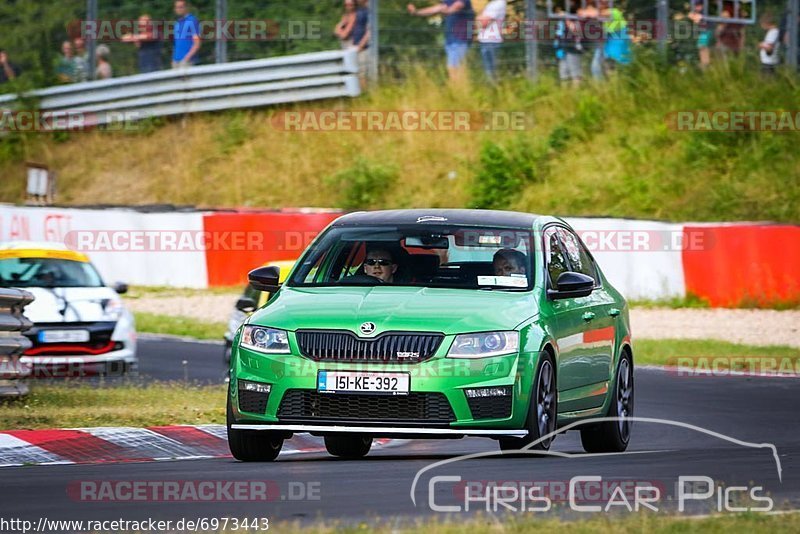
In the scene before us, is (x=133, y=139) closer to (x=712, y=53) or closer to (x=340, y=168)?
(x=340, y=168)

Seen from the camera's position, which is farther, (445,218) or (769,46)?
(769,46)

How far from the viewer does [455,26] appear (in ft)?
90.8

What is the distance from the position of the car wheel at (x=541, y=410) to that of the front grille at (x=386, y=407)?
45 cm

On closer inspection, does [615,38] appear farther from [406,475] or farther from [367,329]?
[406,475]

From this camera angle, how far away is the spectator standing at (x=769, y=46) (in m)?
26.2

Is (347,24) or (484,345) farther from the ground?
(347,24)

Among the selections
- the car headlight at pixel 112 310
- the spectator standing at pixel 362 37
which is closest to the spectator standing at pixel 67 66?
the spectator standing at pixel 362 37

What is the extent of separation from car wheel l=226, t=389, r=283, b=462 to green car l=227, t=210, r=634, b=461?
0.01 meters

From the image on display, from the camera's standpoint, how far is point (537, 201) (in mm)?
27422

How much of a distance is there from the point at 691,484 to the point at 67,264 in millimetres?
11426

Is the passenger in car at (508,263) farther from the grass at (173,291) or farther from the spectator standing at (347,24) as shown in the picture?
the spectator standing at (347,24)

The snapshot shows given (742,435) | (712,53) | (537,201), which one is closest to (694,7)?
(712,53)

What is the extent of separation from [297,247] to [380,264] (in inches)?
600

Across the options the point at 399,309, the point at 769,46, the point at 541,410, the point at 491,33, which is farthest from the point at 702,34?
the point at 399,309
